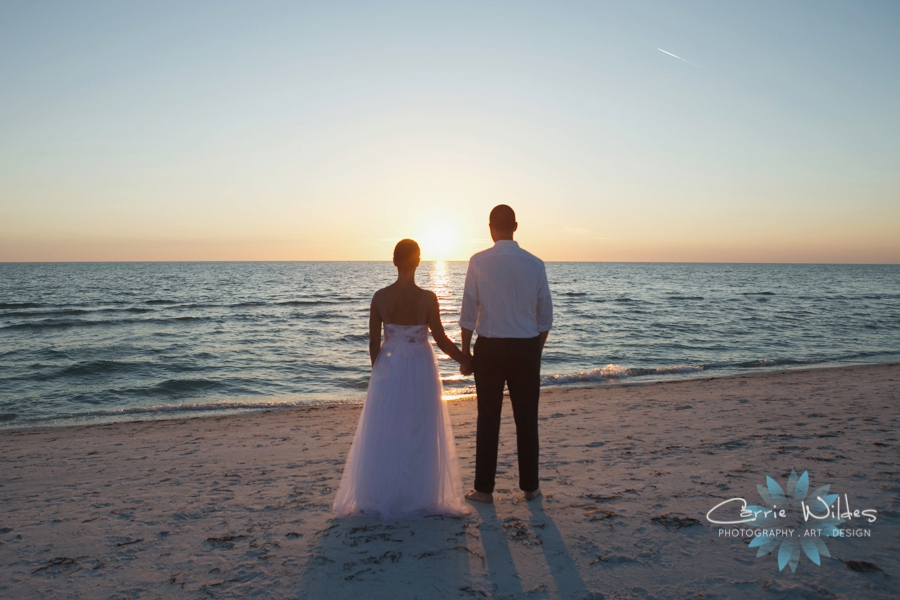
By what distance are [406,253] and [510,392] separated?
57.9 inches

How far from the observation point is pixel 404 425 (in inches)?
167

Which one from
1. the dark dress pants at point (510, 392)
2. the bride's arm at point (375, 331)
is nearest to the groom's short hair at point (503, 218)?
the dark dress pants at point (510, 392)

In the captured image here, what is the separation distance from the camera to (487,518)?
→ 13.8ft

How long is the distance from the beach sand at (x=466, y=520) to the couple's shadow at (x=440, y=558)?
0.6 inches

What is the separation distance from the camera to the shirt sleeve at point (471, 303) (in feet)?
14.0

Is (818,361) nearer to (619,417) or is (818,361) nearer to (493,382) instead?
(619,417)

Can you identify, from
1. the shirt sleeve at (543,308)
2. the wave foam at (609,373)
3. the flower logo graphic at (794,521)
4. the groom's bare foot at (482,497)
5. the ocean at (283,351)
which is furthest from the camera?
the wave foam at (609,373)

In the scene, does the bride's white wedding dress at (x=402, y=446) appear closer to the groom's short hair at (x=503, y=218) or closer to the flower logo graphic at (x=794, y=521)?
the groom's short hair at (x=503, y=218)

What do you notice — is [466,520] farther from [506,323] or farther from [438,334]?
[506,323]

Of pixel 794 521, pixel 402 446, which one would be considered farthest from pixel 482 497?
pixel 794 521

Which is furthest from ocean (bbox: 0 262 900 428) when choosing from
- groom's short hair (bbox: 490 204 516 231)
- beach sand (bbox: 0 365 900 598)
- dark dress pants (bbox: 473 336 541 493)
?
groom's short hair (bbox: 490 204 516 231)

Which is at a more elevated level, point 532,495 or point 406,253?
point 406,253

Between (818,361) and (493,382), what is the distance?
15.8 meters

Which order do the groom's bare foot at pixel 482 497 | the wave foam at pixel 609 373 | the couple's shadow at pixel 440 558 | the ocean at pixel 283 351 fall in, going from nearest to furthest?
the couple's shadow at pixel 440 558 → the groom's bare foot at pixel 482 497 → the ocean at pixel 283 351 → the wave foam at pixel 609 373
